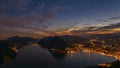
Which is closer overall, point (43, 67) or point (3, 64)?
point (43, 67)

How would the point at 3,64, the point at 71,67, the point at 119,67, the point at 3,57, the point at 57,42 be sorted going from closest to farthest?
the point at 119,67, the point at 71,67, the point at 3,64, the point at 3,57, the point at 57,42

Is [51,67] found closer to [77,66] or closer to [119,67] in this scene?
[77,66]

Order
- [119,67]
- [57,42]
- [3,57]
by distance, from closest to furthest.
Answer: [119,67]
[3,57]
[57,42]

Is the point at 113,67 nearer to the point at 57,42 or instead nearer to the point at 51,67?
the point at 51,67

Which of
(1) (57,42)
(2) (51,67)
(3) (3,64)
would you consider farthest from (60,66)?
(1) (57,42)

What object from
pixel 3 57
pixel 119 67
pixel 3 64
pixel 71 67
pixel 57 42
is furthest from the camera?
pixel 57 42

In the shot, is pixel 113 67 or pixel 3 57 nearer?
pixel 113 67

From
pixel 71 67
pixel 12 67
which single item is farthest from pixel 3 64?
pixel 71 67
